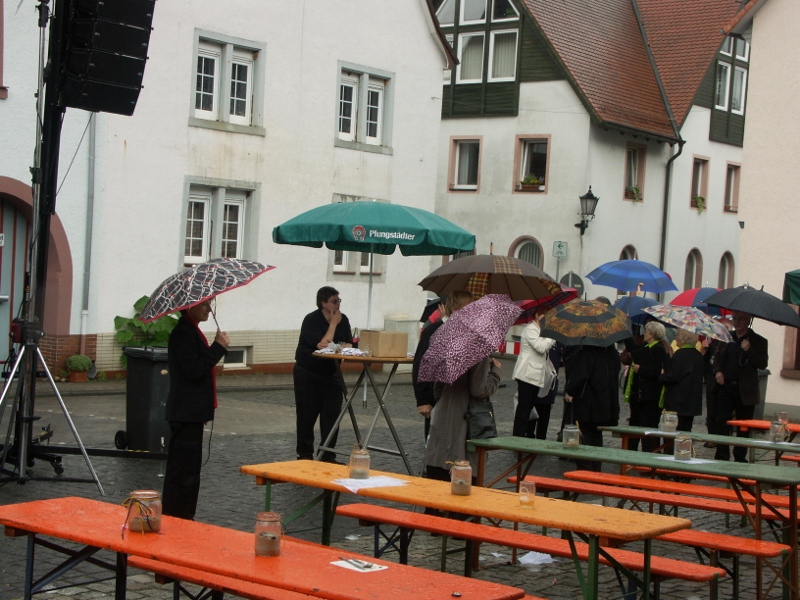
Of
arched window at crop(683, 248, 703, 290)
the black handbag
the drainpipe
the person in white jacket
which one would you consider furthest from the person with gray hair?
arched window at crop(683, 248, 703, 290)

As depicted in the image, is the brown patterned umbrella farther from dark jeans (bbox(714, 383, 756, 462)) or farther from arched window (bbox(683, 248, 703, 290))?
arched window (bbox(683, 248, 703, 290))

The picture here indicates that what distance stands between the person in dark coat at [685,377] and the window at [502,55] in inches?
858

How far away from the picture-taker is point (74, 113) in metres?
19.1

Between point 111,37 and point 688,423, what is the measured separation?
7.34 meters

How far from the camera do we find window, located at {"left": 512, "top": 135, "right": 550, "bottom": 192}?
1298 inches

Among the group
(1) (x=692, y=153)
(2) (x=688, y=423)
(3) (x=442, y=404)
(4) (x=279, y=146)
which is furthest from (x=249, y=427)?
(1) (x=692, y=153)

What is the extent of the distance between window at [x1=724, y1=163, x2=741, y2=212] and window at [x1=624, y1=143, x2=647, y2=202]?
4.96m

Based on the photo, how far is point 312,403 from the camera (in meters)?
11.4

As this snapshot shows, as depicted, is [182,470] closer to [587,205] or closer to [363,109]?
[363,109]

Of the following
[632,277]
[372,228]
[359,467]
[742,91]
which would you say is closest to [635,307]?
[632,277]

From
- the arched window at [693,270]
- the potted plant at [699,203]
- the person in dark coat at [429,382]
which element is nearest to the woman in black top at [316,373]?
the person in dark coat at [429,382]

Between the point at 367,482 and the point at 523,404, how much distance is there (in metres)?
6.46

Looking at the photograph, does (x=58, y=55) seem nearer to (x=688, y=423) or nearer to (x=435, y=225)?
(x=435, y=225)

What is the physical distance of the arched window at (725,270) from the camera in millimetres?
38594
